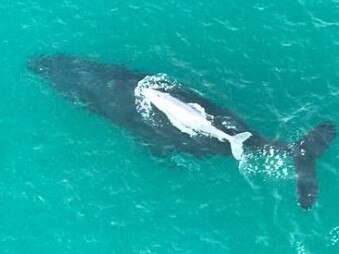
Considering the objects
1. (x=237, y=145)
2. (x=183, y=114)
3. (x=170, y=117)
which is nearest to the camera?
(x=237, y=145)

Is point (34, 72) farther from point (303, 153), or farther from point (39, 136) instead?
point (303, 153)

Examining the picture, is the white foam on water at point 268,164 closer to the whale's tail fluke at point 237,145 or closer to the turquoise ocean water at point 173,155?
the turquoise ocean water at point 173,155

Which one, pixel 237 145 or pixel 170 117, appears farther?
pixel 170 117

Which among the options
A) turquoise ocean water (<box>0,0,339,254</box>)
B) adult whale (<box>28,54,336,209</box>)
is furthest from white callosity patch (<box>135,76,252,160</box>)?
turquoise ocean water (<box>0,0,339,254</box>)

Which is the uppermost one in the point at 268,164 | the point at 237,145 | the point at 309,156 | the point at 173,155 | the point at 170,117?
the point at 309,156

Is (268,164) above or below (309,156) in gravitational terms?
below

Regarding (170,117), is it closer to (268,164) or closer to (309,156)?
(268,164)

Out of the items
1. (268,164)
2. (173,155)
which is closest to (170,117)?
(173,155)
